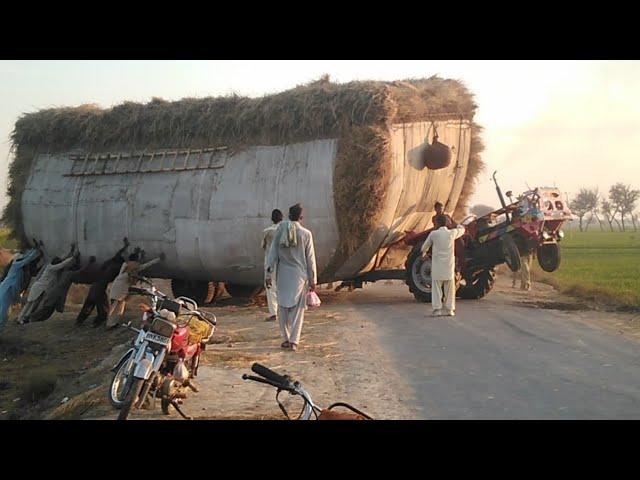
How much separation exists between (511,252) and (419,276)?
5.65ft

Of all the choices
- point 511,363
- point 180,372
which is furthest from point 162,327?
point 511,363

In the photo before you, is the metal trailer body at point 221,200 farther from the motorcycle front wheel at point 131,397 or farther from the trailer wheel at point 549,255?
the motorcycle front wheel at point 131,397

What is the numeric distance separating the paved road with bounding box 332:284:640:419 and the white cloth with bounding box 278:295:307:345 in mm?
1102

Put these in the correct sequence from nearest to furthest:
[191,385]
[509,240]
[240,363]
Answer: [191,385] → [240,363] → [509,240]

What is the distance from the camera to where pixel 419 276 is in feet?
47.3

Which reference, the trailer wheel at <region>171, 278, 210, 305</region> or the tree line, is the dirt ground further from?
the tree line

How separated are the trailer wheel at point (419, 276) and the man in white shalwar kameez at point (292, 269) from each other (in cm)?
471

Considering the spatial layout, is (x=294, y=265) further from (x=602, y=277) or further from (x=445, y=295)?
(x=602, y=277)

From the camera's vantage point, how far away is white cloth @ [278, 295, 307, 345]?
9820 mm
